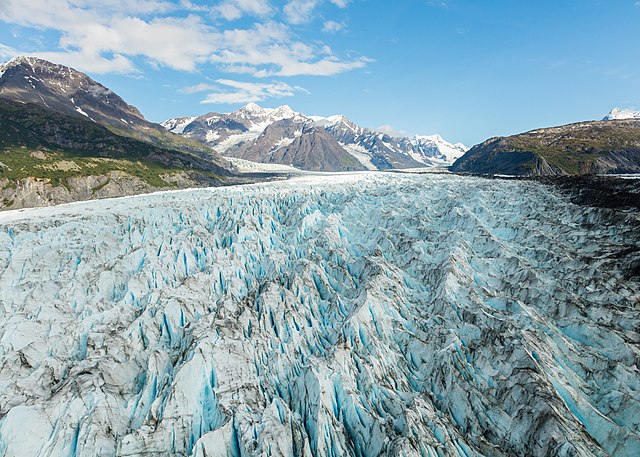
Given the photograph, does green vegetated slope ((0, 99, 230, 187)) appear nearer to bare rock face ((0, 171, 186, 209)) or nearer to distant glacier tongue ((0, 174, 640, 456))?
bare rock face ((0, 171, 186, 209))

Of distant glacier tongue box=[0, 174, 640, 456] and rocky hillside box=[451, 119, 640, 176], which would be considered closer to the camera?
distant glacier tongue box=[0, 174, 640, 456]

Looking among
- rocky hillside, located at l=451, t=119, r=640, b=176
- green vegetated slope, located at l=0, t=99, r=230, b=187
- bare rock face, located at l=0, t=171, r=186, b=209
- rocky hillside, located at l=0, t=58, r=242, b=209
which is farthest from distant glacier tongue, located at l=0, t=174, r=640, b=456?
rocky hillside, located at l=451, t=119, r=640, b=176

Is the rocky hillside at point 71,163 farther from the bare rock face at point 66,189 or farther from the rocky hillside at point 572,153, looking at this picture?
the rocky hillside at point 572,153

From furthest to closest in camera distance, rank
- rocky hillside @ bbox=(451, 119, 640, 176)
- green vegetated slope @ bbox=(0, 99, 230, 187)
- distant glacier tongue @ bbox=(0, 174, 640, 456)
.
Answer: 1. rocky hillside @ bbox=(451, 119, 640, 176)
2. green vegetated slope @ bbox=(0, 99, 230, 187)
3. distant glacier tongue @ bbox=(0, 174, 640, 456)

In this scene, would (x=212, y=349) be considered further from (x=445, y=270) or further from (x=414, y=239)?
(x=414, y=239)

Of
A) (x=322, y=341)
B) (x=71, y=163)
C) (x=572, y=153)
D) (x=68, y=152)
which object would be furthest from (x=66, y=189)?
(x=572, y=153)

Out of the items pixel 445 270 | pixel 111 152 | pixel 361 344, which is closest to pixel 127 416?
pixel 361 344

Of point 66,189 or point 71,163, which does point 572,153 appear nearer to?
point 66,189
